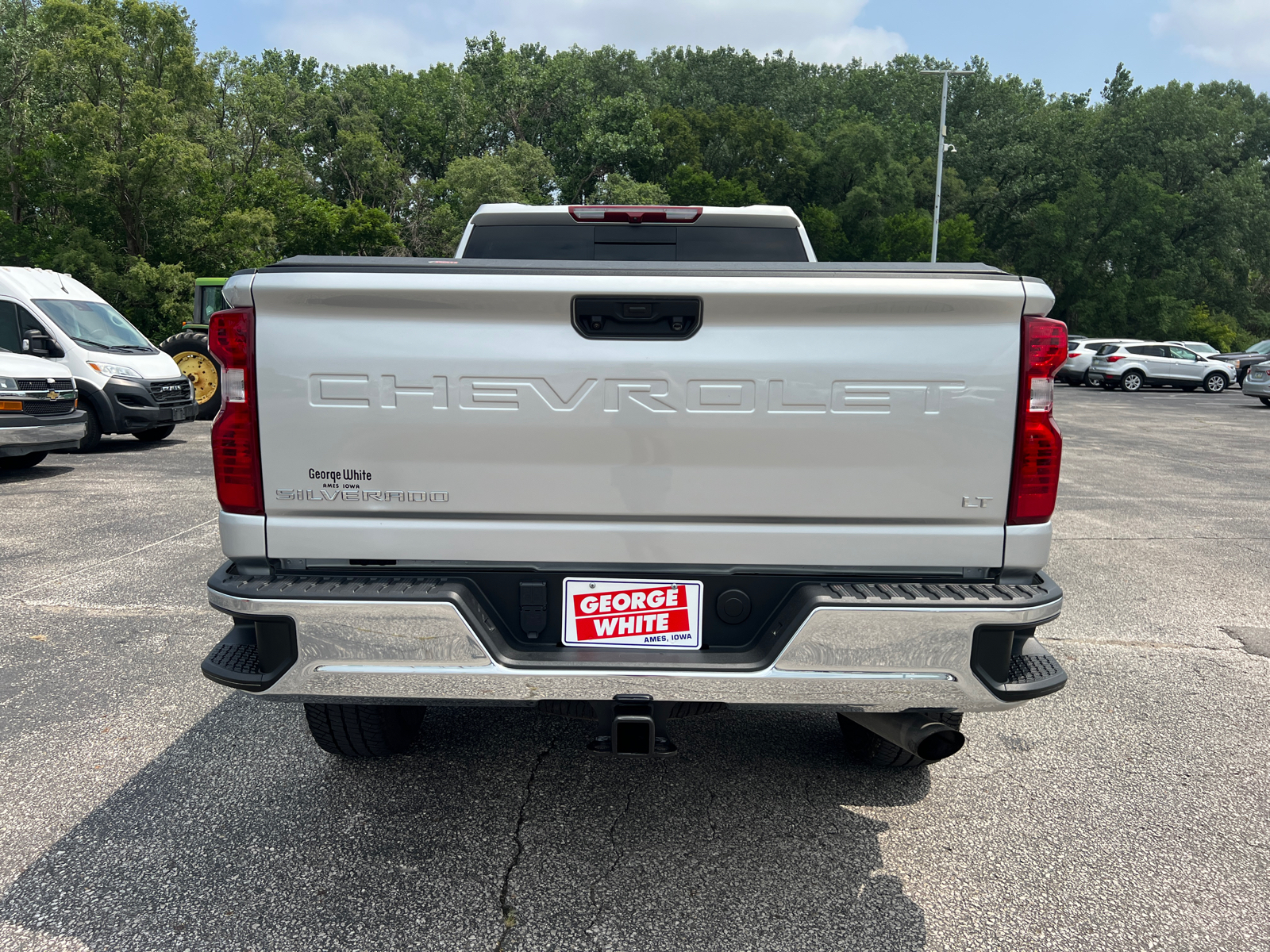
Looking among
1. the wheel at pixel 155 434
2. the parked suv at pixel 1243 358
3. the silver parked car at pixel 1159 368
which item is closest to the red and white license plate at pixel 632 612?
the wheel at pixel 155 434

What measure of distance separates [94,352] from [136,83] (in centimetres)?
1649

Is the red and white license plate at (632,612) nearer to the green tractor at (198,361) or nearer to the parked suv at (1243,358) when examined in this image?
the green tractor at (198,361)

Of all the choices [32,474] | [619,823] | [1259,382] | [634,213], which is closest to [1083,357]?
[1259,382]

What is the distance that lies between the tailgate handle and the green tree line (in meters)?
25.6

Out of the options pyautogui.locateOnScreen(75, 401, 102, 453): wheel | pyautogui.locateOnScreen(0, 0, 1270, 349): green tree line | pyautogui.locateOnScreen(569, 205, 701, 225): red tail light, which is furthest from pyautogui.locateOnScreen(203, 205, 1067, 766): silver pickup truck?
pyautogui.locateOnScreen(0, 0, 1270, 349): green tree line

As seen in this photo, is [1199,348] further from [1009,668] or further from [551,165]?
[551,165]

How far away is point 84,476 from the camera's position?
9906 mm

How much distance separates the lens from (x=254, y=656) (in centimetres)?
259

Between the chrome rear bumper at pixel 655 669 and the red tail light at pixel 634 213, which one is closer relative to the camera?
the chrome rear bumper at pixel 655 669

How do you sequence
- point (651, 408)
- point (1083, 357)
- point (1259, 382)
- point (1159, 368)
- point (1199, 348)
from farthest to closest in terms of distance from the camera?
point (1083, 357) → point (1199, 348) → point (1159, 368) → point (1259, 382) → point (651, 408)

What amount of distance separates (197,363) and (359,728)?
536 inches

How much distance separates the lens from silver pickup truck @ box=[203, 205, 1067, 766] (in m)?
2.39

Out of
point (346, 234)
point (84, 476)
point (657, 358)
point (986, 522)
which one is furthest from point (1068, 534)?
point (346, 234)

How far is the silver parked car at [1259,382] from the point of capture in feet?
71.8
